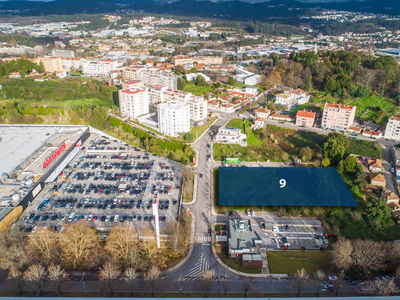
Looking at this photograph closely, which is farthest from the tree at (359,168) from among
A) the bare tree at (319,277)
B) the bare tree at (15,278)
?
the bare tree at (15,278)

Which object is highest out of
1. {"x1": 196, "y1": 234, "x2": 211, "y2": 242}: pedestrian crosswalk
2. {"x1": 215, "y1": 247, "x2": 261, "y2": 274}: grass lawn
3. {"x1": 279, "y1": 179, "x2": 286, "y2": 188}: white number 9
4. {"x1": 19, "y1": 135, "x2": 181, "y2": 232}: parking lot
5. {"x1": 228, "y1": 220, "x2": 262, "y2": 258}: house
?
{"x1": 279, "y1": 179, "x2": 286, "y2": 188}: white number 9

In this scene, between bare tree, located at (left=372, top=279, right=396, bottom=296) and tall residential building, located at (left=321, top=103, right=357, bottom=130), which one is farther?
tall residential building, located at (left=321, top=103, right=357, bottom=130)

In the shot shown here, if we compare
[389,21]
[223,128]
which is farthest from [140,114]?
[389,21]

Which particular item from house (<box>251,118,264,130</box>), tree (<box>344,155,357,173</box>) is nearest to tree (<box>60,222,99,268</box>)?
tree (<box>344,155,357,173</box>)

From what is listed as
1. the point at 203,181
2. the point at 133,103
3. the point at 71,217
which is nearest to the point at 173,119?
the point at 133,103

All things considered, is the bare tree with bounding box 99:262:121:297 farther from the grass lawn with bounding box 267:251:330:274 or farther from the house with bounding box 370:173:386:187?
the house with bounding box 370:173:386:187

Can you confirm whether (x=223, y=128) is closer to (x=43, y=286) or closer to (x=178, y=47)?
(x=43, y=286)

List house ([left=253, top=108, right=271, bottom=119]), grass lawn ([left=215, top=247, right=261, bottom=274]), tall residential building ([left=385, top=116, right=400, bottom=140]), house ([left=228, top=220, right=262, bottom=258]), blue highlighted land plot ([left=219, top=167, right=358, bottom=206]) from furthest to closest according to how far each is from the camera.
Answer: house ([left=253, top=108, right=271, bottom=119]) → tall residential building ([left=385, top=116, right=400, bottom=140]) → blue highlighted land plot ([left=219, top=167, right=358, bottom=206]) → house ([left=228, top=220, right=262, bottom=258]) → grass lawn ([left=215, top=247, right=261, bottom=274])
